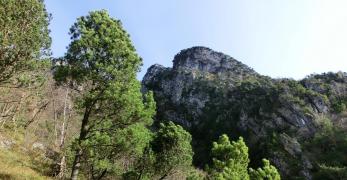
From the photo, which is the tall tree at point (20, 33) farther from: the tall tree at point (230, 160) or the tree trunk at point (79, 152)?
the tall tree at point (230, 160)

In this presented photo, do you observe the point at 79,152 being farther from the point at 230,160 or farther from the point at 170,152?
the point at 170,152

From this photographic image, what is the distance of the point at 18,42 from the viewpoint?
17922mm

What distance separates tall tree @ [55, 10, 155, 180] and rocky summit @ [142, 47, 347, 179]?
1822 inches

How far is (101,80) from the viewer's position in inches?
733

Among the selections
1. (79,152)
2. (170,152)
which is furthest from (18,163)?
(79,152)

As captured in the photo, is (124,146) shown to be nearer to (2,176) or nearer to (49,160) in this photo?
(2,176)

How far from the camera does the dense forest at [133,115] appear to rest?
736 inches

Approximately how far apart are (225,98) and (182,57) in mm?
29521

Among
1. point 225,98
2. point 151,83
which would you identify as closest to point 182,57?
point 151,83

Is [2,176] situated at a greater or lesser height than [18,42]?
lesser

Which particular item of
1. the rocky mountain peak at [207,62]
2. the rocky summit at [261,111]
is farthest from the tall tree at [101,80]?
the rocky mountain peak at [207,62]

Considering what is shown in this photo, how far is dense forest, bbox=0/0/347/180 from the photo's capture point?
18688 millimetres

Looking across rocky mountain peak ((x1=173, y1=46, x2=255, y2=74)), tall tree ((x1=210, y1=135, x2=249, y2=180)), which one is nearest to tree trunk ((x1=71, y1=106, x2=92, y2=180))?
tall tree ((x1=210, y1=135, x2=249, y2=180))

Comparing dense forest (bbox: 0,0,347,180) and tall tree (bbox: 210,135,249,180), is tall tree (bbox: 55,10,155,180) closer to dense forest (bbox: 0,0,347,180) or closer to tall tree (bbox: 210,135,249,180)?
dense forest (bbox: 0,0,347,180)
